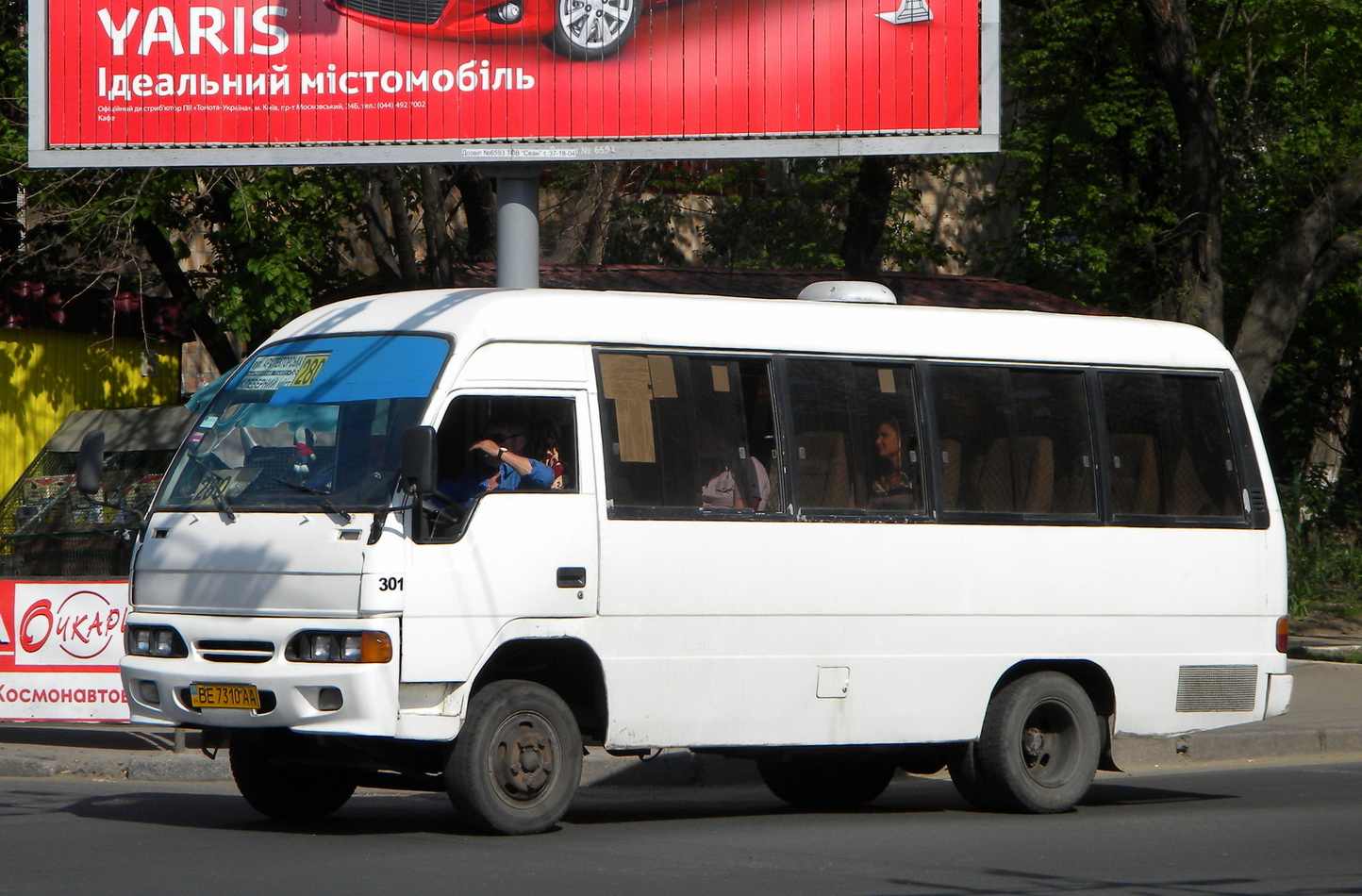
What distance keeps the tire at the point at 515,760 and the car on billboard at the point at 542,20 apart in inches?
284

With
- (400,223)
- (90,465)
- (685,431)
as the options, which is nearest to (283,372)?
(90,465)

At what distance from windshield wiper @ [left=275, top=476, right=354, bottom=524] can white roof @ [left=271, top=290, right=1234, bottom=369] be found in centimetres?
90

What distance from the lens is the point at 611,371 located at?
8773 mm

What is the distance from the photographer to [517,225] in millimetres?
14016

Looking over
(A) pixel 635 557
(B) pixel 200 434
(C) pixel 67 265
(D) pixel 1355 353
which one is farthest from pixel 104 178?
(D) pixel 1355 353

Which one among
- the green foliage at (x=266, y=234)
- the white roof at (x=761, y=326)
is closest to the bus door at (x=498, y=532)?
the white roof at (x=761, y=326)

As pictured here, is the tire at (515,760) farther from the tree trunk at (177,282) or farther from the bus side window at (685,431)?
the tree trunk at (177,282)

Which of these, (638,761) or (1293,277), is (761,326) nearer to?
(638,761)

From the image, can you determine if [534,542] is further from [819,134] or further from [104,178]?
[104,178]

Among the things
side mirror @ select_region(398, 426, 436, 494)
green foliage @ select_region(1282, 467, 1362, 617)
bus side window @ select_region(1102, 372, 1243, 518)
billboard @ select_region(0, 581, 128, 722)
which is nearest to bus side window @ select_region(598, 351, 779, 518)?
side mirror @ select_region(398, 426, 436, 494)

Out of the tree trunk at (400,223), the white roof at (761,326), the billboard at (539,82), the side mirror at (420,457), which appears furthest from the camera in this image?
the tree trunk at (400,223)

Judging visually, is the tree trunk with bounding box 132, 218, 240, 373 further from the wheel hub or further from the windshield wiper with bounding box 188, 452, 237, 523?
the wheel hub

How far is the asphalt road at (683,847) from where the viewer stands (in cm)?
710

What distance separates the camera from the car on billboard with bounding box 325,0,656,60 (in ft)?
46.8
